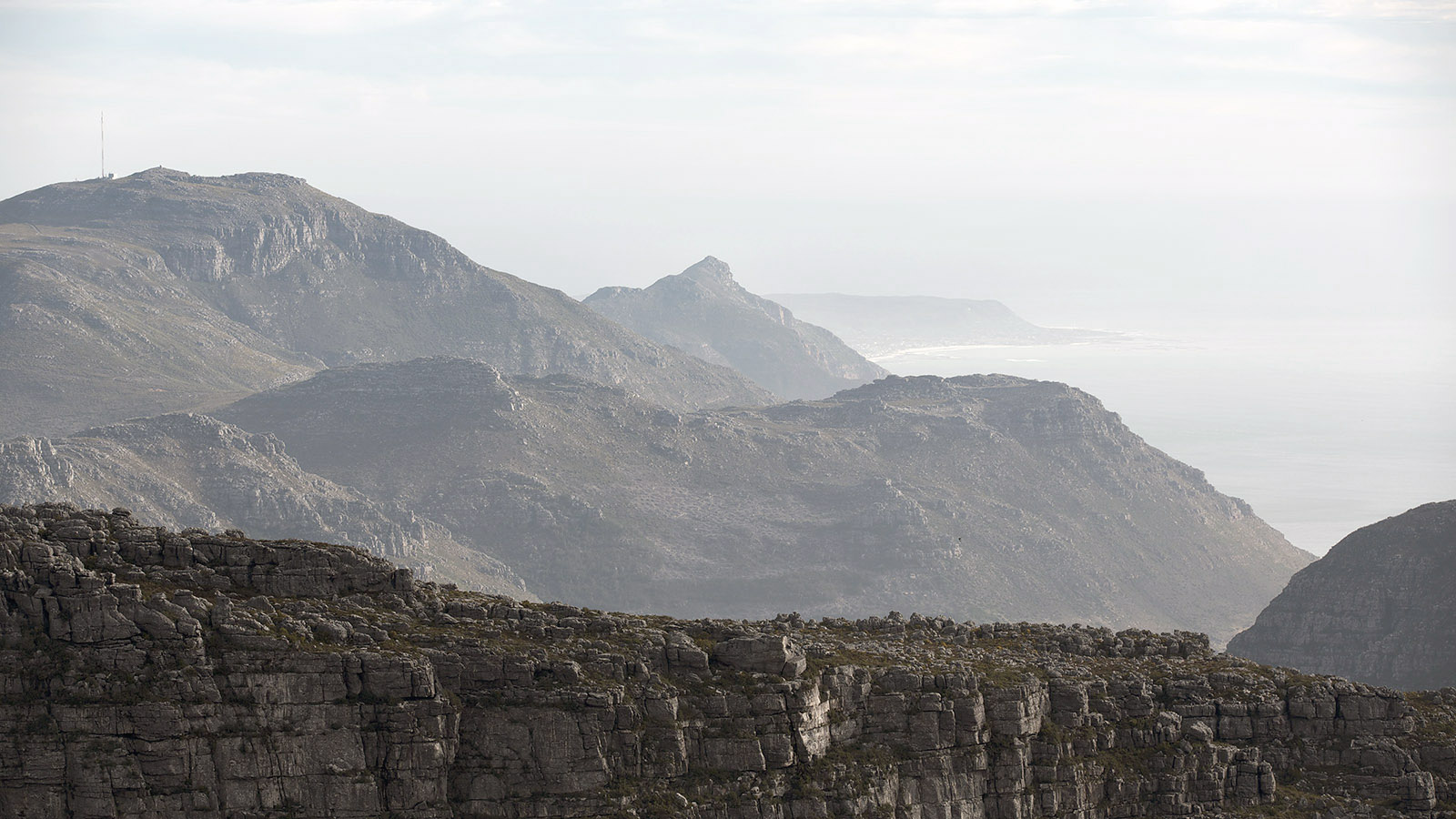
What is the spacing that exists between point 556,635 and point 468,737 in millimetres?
9108

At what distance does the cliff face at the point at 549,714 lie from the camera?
4099 inches

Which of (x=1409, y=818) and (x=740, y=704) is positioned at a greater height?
(x=740, y=704)

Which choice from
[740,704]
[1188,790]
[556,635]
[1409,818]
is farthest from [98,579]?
[1409,818]

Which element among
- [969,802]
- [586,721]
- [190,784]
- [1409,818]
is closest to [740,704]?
[586,721]

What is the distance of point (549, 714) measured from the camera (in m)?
111

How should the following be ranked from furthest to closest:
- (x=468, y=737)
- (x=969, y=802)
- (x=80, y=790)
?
(x=969, y=802), (x=468, y=737), (x=80, y=790)

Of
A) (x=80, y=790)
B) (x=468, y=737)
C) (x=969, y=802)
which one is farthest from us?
(x=969, y=802)

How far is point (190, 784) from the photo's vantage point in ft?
340

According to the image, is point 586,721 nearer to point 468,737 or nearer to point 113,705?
point 468,737

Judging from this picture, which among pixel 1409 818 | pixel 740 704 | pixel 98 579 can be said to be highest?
pixel 98 579

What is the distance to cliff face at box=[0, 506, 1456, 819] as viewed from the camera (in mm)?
104125

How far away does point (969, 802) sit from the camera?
12319 centimetres

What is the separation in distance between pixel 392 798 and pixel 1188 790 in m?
49.3

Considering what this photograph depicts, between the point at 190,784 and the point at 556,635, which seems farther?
the point at 556,635
